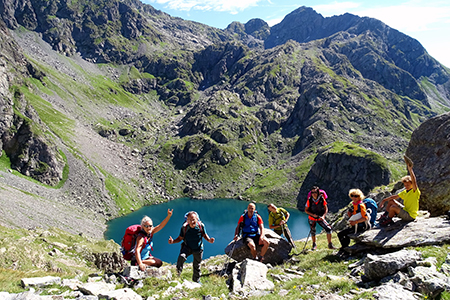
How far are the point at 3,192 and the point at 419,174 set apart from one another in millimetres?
96502

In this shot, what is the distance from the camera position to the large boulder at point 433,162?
58.5ft

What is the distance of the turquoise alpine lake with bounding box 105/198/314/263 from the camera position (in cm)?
8950

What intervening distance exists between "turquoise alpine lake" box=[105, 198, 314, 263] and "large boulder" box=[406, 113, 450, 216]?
230 ft

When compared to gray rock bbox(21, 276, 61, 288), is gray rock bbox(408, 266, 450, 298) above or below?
above

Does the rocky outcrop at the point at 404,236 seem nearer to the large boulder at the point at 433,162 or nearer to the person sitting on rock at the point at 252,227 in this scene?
the large boulder at the point at 433,162

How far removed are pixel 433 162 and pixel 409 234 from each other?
30.2ft

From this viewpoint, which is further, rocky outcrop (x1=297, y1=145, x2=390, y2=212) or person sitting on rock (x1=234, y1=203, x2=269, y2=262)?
rocky outcrop (x1=297, y1=145, x2=390, y2=212)

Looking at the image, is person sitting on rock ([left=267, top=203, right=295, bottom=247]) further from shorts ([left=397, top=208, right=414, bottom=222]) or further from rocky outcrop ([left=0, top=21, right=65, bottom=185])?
rocky outcrop ([left=0, top=21, right=65, bottom=185])

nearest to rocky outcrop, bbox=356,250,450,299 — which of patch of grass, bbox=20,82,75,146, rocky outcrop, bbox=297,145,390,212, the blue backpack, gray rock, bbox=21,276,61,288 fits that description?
the blue backpack

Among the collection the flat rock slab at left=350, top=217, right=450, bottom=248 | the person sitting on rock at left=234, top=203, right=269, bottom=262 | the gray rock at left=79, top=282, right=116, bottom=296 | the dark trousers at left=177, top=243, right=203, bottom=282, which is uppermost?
the flat rock slab at left=350, top=217, right=450, bottom=248

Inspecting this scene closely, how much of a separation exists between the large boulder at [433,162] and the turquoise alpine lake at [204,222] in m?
70.1

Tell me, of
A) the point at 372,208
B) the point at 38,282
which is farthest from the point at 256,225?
the point at 38,282

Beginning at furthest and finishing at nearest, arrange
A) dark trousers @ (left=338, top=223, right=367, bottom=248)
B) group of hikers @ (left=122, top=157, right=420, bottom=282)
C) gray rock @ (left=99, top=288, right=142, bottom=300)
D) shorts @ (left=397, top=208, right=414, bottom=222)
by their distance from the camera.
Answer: dark trousers @ (left=338, top=223, right=367, bottom=248) < shorts @ (left=397, top=208, right=414, bottom=222) < group of hikers @ (left=122, top=157, right=420, bottom=282) < gray rock @ (left=99, top=288, right=142, bottom=300)

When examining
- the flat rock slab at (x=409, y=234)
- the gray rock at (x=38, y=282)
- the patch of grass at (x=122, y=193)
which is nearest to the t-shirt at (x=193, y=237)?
the gray rock at (x=38, y=282)
